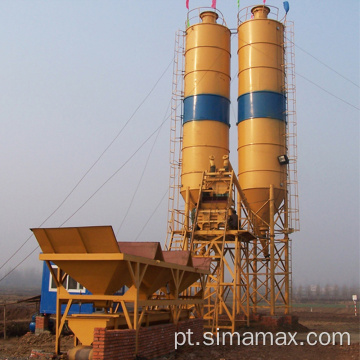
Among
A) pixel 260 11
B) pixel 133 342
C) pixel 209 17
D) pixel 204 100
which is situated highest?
pixel 260 11

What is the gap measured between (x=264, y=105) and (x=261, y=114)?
0.56m

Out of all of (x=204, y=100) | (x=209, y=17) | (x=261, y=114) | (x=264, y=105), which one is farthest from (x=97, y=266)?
(x=209, y=17)

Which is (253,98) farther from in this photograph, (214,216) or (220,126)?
(214,216)

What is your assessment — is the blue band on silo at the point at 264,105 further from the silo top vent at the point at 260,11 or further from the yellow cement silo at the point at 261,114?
the silo top vent at the point at 260,11

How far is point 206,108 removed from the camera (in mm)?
29578

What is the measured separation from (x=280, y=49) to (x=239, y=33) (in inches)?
109

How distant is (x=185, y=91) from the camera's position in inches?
1208

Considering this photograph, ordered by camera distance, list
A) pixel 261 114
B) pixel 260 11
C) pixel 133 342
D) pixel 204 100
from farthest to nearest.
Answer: pixel 260 11 → pixel 204 100 → pixel 261 114 → pixel 133 342

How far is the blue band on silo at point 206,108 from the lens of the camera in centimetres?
2961

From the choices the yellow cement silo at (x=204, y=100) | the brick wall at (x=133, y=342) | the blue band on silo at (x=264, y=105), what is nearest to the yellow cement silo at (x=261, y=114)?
the blue band on silo at (x=264, y=105)

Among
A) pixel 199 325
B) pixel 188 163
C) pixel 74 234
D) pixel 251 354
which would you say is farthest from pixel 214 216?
pixel 74 234

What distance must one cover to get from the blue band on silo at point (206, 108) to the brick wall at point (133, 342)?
1456 cm

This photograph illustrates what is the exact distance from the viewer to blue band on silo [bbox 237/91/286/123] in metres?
29.5

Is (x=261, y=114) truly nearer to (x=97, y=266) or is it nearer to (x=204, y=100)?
(x=204, y=100)
